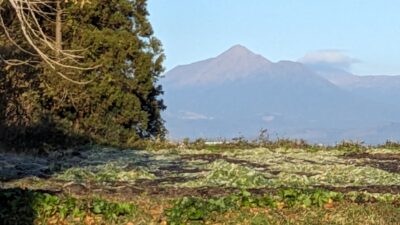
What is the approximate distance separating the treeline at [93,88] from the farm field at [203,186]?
209cm

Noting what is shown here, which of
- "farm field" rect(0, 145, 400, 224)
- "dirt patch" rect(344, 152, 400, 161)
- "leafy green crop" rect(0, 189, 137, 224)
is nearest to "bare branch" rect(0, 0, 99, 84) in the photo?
"leafy green crop" rect(0, 189, 137, 224)

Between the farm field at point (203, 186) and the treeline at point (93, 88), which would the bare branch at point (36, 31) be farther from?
the treeline at point (93, 88)

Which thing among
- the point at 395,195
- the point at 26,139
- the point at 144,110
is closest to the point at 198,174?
the point at 395,195

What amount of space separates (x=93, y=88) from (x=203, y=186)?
1389 cm

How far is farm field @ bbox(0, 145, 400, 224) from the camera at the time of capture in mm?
9781

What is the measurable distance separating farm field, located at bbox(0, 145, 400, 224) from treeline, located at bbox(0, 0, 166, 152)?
2088mm

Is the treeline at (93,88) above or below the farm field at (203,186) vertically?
above

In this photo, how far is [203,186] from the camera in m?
13.7

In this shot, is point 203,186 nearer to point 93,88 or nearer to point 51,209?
point 51,209

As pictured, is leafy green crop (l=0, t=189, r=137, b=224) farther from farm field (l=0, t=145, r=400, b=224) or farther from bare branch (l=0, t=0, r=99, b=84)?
bare branch (l=0, t=0, r=99, b=84)

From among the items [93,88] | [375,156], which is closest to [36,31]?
[375,156]

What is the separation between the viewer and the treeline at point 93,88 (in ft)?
76.6

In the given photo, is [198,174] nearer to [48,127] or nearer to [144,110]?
[48,127]

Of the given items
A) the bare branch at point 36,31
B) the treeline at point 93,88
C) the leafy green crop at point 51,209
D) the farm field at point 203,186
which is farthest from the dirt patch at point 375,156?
the bare branch at point 36,31
